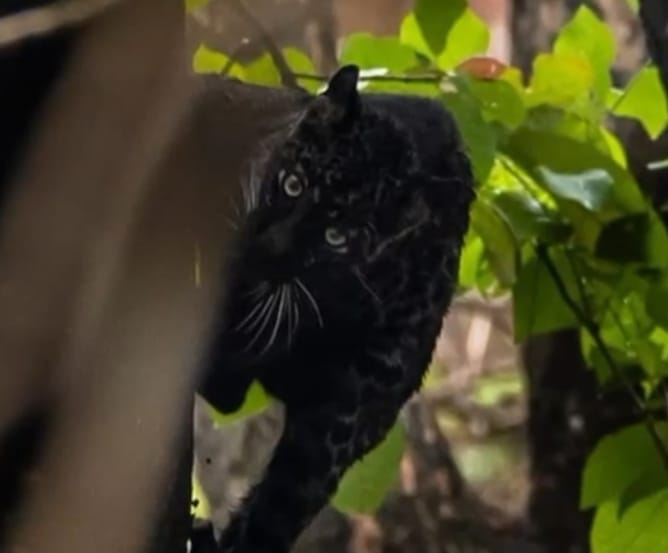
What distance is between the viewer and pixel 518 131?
631 millimetres

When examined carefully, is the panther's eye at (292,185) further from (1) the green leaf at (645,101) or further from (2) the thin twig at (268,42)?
(1) the green leaf at (645,101)

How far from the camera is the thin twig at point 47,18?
321 mm

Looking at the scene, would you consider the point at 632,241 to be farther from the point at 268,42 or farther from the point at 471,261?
the point at 268,42

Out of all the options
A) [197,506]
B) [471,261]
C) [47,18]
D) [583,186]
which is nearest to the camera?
[47,18]

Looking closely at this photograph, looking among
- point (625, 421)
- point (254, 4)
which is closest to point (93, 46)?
point (254, 4)

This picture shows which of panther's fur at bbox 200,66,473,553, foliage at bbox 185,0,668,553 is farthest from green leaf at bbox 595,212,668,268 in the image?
panther's fur at bbox 200,66,473,553

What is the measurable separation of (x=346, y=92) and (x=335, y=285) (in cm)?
6

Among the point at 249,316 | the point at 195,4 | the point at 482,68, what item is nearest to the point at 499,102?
the point at 482,68

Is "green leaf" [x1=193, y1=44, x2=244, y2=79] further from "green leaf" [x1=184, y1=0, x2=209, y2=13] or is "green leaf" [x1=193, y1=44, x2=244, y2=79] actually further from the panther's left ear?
the panther's left ear

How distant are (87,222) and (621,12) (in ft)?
3.12

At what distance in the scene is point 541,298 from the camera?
687 millimetres

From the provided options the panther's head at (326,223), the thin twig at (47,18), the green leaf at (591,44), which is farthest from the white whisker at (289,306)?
the green leaf at (591,44)

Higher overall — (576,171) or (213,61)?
(213,61)

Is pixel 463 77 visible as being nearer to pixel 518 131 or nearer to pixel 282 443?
pixel 518 131
